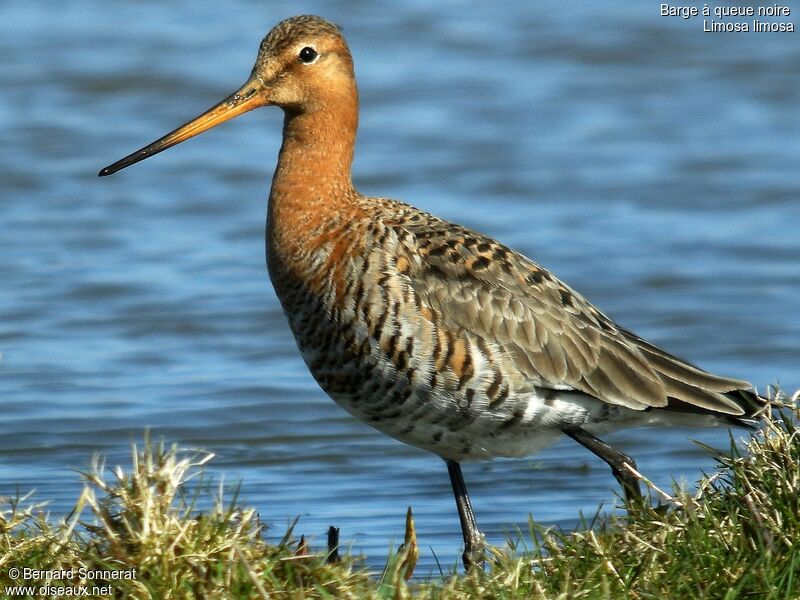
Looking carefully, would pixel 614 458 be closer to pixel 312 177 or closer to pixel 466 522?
pixel 466 522

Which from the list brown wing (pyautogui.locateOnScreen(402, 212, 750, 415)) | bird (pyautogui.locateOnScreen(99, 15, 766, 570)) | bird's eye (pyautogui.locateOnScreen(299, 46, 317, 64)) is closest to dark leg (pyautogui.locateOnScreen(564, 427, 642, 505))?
bird (pyautogui.locateOnScreen(99, 15, 766, 570))

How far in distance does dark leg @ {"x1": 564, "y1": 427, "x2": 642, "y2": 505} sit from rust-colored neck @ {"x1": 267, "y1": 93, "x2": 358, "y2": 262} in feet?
4.39

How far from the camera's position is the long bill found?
6773 mm

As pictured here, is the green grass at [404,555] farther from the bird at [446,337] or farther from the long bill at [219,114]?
the long bill at [219,114]

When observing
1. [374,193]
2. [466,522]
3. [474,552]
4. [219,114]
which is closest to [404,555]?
[474,552]

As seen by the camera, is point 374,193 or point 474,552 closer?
point 474,552

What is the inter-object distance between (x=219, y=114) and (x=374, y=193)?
5.42 m

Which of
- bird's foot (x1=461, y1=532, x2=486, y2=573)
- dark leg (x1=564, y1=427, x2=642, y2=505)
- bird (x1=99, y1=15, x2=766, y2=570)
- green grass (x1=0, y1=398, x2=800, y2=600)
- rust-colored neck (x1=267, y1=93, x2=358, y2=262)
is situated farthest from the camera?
rust-colored neck (x1=267, y1=93, x2=358, y2=262)

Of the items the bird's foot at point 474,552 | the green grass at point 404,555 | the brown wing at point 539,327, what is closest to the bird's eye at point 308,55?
the brown wing at point 539,327

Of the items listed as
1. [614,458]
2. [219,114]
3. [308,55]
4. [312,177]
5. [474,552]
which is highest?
[308,55]

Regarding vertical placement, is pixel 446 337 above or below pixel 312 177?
below

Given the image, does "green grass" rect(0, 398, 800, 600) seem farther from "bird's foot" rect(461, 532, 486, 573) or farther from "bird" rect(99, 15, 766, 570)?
"bird" rect(99, 15, 766, 570)

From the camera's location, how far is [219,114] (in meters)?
6.84

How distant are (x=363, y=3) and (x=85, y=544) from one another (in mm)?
13669
